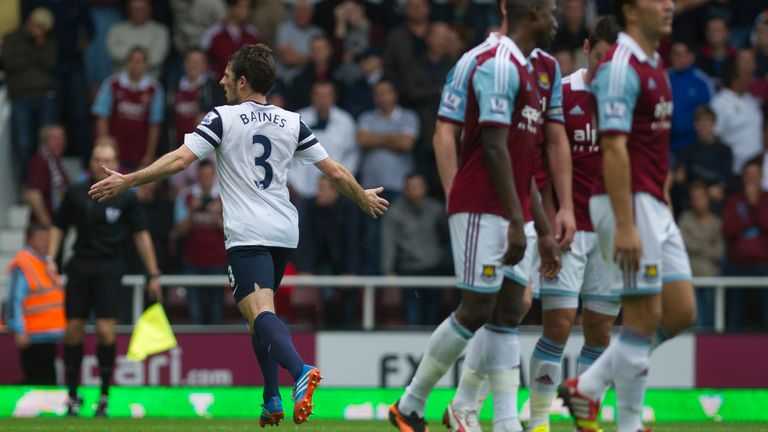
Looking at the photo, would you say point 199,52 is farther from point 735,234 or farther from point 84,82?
point 735,234

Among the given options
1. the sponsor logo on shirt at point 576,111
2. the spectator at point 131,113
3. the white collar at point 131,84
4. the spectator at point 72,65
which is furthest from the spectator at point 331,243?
the sponsor logo on shirt at point 576,111

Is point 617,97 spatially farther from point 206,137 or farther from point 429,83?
point 429,83

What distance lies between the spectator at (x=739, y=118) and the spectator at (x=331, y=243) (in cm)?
468

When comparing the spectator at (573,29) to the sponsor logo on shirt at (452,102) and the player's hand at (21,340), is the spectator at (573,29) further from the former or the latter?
the sponsor logo on shirt at (452,102)

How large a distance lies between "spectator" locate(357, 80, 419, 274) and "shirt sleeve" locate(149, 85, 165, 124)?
2.68 meters

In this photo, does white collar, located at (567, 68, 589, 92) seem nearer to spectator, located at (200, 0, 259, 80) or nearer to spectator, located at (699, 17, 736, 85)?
spectator, located at (200, 0, 259, 80)

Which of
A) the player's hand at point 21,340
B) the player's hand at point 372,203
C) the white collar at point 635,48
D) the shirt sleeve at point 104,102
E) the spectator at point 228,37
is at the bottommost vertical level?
the player's hand at point 21,340

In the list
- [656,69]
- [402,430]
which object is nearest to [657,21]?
[656,69]

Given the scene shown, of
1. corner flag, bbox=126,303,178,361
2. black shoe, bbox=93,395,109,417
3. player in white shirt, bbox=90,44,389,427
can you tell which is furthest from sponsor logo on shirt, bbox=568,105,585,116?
black shoe, bbox=93,395,109,417

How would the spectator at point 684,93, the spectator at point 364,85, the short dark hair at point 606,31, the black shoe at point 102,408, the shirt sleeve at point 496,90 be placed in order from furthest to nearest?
the spectator at point 364,85, the spectator at point 684,93, the black shoe at point 102,408, the short dark hair at point 606,31, the shirt sleeve at point 496,90

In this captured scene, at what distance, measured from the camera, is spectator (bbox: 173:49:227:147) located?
17.9 meters

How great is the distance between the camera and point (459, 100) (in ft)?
27.1

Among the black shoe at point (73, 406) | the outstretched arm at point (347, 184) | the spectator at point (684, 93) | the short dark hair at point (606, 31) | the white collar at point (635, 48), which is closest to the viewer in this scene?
the white collar at point (635, 48)

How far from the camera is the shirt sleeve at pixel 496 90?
7.98m
